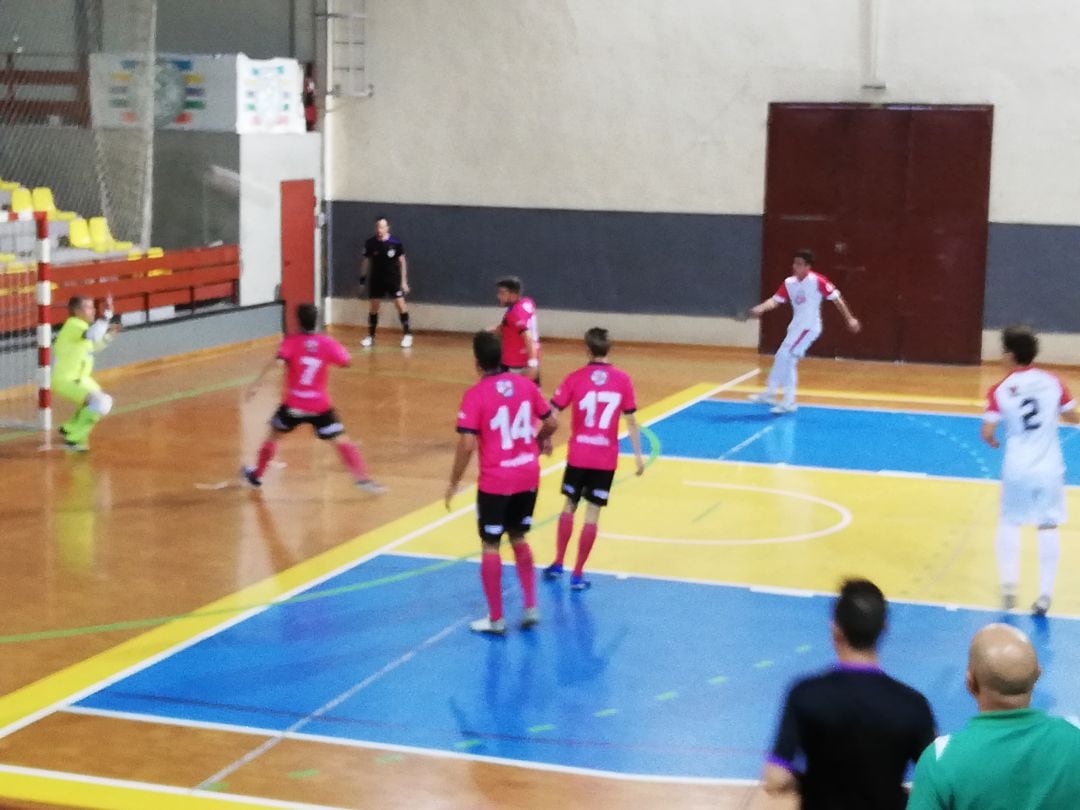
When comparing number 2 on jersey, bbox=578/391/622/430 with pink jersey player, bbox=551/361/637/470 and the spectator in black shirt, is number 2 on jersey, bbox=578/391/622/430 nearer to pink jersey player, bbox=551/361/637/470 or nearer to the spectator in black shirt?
pink jersey player, bbox=551/361/637/470

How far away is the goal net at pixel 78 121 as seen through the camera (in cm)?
2342

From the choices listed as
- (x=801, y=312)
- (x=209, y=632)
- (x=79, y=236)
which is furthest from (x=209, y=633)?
(x=79, y=236)

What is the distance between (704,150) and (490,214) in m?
3.61

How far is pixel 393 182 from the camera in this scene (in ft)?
88.8

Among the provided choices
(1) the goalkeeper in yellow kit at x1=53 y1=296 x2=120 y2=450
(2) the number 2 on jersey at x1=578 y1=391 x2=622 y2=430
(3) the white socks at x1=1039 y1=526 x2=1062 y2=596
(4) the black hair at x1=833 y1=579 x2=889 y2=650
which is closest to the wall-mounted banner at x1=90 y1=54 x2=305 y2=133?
(1) the goalkeeper in yellow kit at x1=53 y1=296 x2=120 y2=450

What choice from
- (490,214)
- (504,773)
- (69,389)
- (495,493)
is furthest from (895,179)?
(504,773)

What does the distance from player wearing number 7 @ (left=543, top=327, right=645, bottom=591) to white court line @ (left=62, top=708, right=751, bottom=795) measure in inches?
132

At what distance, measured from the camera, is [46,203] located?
2378 centimetres

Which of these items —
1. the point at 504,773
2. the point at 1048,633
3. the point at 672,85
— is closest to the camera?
the point at 504,773

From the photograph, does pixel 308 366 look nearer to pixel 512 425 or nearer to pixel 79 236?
pixel 512 425

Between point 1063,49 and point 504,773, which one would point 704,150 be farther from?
point 504,773

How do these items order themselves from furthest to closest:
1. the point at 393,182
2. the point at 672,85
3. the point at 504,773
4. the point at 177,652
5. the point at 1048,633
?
the point at 393,182, the point at 672,85, the point at 1048,633, the point at 177,652, the point at 504,773

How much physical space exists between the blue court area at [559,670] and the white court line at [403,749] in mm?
61

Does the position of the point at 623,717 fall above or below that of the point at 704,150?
below
